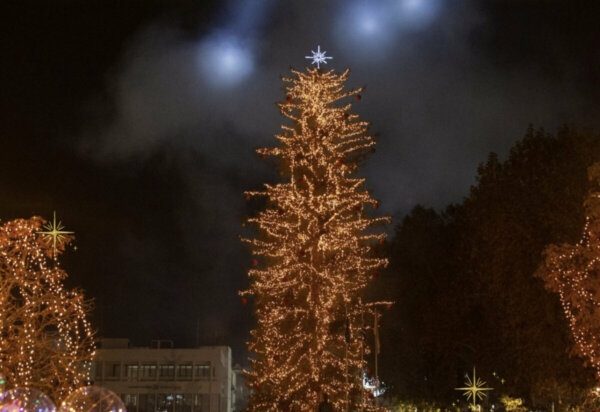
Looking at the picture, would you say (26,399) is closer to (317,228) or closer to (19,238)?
(19,238)

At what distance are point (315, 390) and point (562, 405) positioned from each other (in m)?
13.6

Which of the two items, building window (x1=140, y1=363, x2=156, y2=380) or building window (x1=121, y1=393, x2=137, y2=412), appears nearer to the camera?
building window (x1=121, y1=393, x2=137, y2=412)

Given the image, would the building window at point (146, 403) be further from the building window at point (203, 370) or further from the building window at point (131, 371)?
the building window at point (203, 370)

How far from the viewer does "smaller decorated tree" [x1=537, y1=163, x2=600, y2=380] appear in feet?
70.9

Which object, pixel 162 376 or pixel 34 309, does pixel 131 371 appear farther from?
pixel 34 309

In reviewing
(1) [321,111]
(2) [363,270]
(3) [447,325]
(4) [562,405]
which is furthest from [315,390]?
(4) [562,405]

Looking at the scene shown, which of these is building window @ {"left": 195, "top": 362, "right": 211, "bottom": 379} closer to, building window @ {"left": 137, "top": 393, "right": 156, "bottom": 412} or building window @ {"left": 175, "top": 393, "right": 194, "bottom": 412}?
building window @ {"left": 175, "top": 393, "right": 194, "bottom": 412}

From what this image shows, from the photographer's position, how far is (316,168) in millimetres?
25922

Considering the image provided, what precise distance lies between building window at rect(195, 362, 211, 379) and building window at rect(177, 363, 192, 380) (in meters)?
0.76

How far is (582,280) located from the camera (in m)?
21.9

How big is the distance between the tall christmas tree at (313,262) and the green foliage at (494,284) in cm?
541

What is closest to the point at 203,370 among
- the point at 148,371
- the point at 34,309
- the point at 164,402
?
the point at 164,402

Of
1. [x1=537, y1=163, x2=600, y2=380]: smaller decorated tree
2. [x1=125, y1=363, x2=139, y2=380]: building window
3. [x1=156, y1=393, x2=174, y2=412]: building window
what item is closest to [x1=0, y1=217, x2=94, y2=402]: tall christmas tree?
[x1=537, y1=163, x2=600, y2=380]: smaller decorated tree

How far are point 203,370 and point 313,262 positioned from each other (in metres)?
60.5
